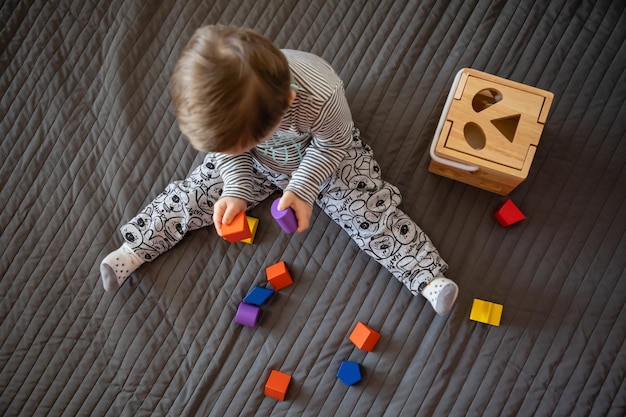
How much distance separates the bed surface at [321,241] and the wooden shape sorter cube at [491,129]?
13cm

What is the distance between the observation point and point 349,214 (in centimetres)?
101

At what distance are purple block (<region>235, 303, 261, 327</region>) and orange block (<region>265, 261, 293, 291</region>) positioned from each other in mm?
65

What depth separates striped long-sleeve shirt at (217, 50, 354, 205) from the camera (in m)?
0.82

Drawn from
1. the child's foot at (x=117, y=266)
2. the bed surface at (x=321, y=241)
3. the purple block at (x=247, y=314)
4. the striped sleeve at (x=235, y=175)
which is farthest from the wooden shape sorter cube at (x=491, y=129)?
the child's foot at (x=117, y=266)

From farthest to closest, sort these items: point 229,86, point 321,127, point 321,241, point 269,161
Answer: point 321,241 → point 269,161 → point 321,127 → point 229,86

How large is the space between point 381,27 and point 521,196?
1.62ft

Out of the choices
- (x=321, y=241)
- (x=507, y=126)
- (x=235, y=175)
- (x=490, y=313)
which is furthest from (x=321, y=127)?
(x=490, y=313)

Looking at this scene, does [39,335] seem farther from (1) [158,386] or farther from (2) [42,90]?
(2) [42,90]

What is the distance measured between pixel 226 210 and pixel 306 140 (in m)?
0.20

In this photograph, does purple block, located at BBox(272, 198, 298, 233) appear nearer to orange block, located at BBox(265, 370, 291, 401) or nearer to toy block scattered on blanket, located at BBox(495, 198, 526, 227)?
orange block, located at BBox(265, 370, 291, 401)

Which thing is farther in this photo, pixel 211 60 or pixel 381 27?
pixel 381 27

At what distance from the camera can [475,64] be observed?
1.11 m

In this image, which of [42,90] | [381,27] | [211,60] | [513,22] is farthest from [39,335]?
[513,22]

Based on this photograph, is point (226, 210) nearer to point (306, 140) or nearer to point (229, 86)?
point (306, 140)
